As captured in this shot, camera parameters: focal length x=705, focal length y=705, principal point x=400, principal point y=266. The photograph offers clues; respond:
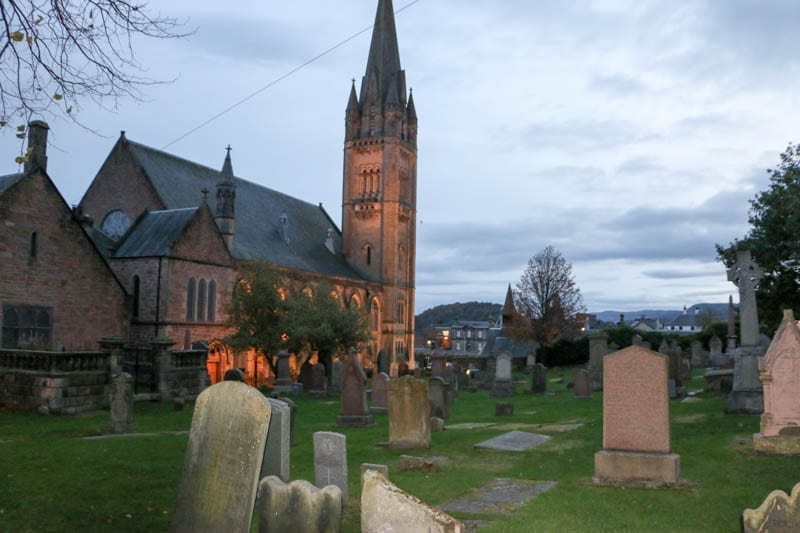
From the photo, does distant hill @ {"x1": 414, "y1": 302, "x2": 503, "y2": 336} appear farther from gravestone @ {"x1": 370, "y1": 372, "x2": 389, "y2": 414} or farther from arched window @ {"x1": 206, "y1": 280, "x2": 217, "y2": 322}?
gravestone @ {"x1": 370, "y1": 372, "x2": 389, "y2": 414}

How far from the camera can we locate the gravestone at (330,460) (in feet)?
26.2

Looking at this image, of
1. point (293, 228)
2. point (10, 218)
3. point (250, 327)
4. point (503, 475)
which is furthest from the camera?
point (293, 228)

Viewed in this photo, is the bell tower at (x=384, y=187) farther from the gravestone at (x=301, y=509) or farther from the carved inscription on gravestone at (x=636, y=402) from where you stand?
the gravestone at (x=301, y=509)

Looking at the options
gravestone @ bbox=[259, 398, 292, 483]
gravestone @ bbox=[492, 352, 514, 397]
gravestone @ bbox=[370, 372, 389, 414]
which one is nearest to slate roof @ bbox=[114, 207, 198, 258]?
gravestone @ bbox=[370, 372, 389, 414]

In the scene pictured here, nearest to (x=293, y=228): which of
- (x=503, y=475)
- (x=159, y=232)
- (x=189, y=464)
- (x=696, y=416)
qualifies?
(x=159, y=232)

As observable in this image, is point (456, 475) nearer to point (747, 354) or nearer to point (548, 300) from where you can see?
point (747, 354)

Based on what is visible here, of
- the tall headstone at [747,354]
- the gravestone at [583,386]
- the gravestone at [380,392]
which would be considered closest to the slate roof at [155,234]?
the gravestone at [380,392]

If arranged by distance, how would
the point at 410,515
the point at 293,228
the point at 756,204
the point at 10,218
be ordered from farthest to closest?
1. the point at 293,228
2. the point at 756,204
3. the point at 10,218
4. the point at 410,515

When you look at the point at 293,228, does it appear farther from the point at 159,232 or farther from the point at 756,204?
the point at 756,204

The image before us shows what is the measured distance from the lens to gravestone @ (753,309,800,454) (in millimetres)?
10789

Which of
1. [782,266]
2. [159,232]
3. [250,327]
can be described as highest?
[159,232]

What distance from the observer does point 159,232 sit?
35.2m

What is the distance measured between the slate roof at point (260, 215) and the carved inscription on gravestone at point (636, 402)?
3328cm

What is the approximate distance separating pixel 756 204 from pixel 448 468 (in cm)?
2082
